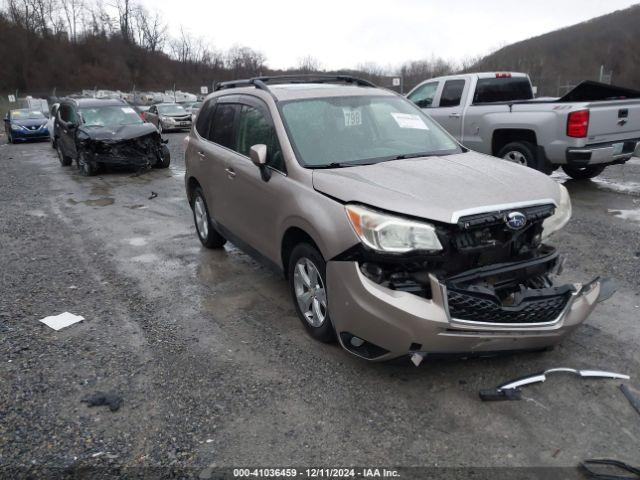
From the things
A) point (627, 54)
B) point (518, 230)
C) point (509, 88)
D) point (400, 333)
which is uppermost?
point (627, 54)

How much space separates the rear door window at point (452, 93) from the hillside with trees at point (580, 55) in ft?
66.0

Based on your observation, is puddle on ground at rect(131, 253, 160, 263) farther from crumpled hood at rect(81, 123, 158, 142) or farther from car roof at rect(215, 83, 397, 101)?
crumpled hood at rect(81, 123, 158, 142)

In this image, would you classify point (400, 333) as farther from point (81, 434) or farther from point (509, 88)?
point (509, 88)

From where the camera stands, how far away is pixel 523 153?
8.42 meters

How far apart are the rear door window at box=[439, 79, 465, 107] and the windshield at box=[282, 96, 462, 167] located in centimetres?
539

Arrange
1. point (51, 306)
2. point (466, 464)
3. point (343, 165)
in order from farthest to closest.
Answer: point (51, 306), point (343, 165), point (466, 464)

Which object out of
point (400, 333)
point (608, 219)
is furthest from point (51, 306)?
point (608, 219)

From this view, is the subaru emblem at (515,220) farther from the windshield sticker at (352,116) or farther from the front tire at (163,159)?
the front tire at (163,159)

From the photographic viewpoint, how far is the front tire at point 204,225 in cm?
595

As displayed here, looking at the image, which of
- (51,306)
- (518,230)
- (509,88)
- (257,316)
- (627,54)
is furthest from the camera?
(627,54)

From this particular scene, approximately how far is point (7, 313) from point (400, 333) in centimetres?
356

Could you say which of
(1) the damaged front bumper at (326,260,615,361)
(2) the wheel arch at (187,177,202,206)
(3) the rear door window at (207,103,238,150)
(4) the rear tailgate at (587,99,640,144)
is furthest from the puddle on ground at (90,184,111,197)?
(4) the rear tailgate at (587,99,640,144)

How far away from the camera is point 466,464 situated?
2643 mm

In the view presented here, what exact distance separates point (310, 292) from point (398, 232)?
3.28 ft
